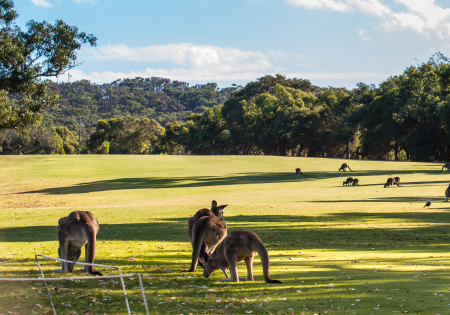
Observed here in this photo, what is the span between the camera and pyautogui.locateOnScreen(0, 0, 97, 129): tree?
2267cm

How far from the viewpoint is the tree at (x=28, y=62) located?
22.7 m

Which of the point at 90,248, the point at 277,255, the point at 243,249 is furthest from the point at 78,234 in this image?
the point at 277,255

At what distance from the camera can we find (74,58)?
84.5 ft

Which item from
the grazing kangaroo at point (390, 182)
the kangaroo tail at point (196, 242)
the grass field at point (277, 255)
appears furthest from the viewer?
the grazing kangaroo at point (390, 182)

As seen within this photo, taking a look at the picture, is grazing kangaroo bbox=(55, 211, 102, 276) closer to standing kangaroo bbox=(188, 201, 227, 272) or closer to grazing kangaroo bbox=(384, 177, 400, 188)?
standing kangaroo bbox=(188, 201, 227, 272)

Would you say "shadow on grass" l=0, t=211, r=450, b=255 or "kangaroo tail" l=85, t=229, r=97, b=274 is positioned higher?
"kangaroo tail" l=85, t=229, r=97, b=274

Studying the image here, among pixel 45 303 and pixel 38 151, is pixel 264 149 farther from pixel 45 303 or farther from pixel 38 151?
pixel 45 303

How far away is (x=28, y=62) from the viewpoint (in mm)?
23844

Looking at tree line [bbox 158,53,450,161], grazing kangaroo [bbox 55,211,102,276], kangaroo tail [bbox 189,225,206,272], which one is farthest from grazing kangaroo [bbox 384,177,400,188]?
grazing kangaroo [bbox 55,211,102,276]

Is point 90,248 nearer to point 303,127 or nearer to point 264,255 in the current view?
point 264,255

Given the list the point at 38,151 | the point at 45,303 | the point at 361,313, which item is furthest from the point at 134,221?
the point at 38,151

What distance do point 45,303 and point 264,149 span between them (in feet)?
349

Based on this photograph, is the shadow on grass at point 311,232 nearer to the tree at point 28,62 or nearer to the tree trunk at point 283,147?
the tree at point 28,62

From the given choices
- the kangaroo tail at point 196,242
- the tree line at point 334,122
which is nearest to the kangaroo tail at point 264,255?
the kangaroo tail at point 196,242
